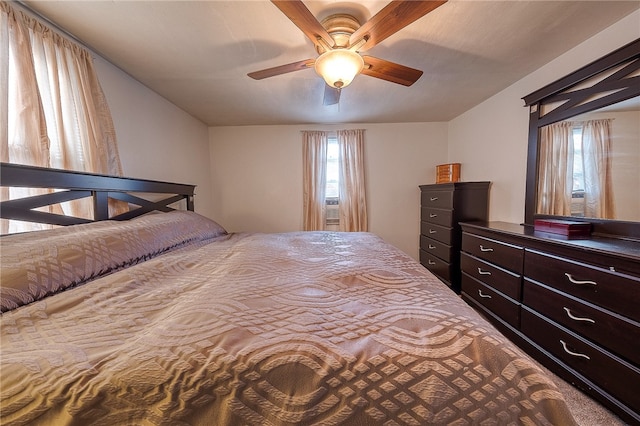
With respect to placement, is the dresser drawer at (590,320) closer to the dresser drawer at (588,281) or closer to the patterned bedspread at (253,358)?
the dresser drawer at (588,281)

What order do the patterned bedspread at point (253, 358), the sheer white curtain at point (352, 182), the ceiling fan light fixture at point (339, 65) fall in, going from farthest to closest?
the sheer white curtain at point (352, 182) < the ceiling fan light fixture at point (339, 65) < the patterned bedspread at point (253, 358)

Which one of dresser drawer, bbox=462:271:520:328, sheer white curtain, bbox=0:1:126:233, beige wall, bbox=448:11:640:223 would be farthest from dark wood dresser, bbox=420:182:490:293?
sheer white curtain, bbox=0:1:126:233

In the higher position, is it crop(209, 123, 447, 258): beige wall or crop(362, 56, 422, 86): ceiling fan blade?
crop(362, 56, 422, 86): ceiling fan blade

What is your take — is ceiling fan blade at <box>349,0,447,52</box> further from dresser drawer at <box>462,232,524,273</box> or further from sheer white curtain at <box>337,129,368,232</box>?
sheer white curtain at <box>337,129,368,232</box>

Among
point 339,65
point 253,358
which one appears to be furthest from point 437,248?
point 253,358

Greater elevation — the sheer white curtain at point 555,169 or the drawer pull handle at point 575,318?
the sheer white curtain at point 555,169

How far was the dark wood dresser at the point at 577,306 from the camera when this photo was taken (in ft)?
3.59

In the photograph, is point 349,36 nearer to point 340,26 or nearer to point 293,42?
point 340,26

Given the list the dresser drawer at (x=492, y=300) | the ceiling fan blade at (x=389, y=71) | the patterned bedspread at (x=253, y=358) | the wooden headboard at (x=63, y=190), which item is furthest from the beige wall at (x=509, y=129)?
the wooden headboard at (x=63, y=190)

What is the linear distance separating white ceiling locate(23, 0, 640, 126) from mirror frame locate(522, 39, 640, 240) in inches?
9.2

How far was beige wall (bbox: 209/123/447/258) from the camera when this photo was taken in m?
3.45

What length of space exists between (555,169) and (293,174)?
290cm

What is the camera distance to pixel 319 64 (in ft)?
4.51

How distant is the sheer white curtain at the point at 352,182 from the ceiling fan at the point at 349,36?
66.7 inches
